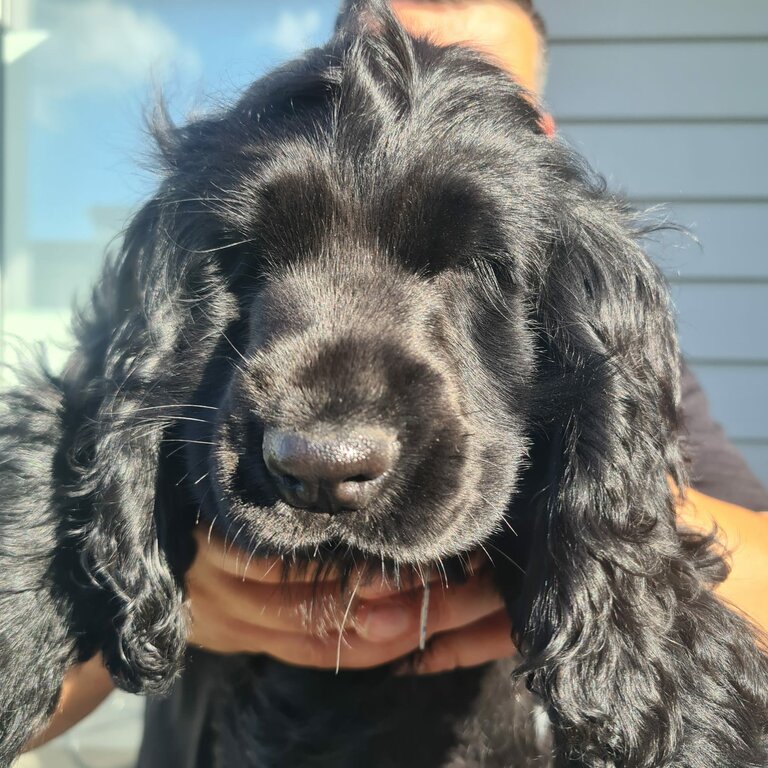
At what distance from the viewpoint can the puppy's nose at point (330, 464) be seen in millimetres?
1101

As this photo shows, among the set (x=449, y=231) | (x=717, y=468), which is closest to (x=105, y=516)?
(x=449, y=231)

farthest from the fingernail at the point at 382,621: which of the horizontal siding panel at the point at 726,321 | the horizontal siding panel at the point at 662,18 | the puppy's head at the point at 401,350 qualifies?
the horizontal siding panel at the point at 662,18

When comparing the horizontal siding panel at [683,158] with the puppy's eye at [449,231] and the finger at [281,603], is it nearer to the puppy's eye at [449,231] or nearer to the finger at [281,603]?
the puppy's eye at [449,231]

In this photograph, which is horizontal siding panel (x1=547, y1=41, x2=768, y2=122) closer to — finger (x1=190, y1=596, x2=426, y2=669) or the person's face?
the person's face

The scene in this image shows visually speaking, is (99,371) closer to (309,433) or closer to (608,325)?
(309,433)

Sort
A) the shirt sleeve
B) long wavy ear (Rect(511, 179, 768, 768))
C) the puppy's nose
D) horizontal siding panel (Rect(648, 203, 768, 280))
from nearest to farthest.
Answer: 1. the puppy's nose
2. long wavy ear (Rect(511, 179, 768, 768))
3. the shirt sleeve
4. horizontal siding panel (Rect(648, 203, 768, 280))

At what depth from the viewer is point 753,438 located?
3992 mm

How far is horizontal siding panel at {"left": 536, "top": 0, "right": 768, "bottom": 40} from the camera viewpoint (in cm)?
377

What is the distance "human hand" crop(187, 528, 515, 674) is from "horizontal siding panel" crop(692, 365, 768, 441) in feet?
9.04

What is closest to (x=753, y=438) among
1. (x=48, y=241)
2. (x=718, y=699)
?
(x=718, y=699)

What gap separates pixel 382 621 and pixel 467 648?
0.62 feet

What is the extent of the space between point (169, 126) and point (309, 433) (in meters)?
0.91

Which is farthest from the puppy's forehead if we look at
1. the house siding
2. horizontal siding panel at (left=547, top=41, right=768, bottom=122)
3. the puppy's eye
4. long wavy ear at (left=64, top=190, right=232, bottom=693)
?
horizontal siding panel at (left=547, top=41, right=768, bottom=122)

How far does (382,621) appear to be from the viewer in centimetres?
154
